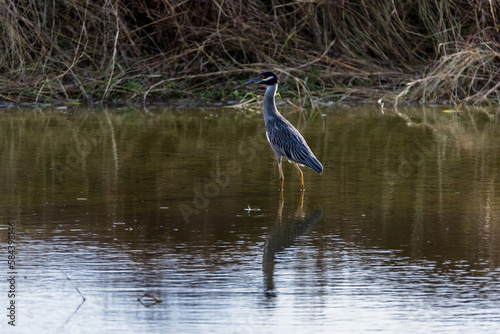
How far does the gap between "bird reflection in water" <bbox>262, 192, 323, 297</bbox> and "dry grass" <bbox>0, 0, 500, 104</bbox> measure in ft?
22.8

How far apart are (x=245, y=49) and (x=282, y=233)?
8912 mm

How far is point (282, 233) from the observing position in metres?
5.73

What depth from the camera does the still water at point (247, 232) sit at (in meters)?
4.12

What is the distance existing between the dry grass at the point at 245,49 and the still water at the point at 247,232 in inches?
134

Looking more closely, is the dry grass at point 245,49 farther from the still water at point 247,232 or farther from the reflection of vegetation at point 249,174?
the still water at point 247,232

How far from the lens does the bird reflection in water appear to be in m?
4.77

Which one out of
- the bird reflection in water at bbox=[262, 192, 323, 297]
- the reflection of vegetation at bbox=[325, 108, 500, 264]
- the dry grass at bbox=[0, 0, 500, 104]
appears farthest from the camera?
the dry grass at bbox=[0, 0, 500, 104]

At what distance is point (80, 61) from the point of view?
14336mm

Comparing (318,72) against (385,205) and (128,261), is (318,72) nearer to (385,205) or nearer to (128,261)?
(385,205)

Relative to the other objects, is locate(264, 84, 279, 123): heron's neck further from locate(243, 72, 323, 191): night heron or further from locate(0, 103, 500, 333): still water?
locate(0, 103, 500, 333): still water

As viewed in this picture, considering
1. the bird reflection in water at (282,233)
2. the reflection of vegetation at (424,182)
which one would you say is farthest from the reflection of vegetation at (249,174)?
the bird reflection in water at (282,233)

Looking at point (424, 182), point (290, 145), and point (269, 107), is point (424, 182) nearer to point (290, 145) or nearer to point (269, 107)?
point (290, 145)

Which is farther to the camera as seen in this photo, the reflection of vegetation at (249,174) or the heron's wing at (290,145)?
the heron's wing at (290,145)

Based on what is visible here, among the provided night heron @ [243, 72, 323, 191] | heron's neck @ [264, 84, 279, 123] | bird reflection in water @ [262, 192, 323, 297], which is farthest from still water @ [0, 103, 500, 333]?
heron's neck @ [264, 84, 279, 123]
